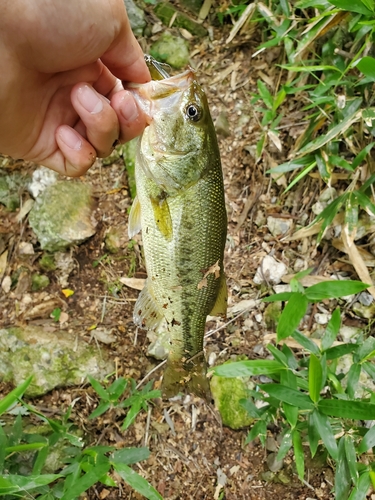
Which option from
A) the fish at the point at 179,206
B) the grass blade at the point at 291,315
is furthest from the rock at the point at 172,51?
the grass blade at the point at 291,315

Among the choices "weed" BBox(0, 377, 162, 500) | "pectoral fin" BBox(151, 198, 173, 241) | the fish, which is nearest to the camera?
"weed" BBox(0, 377, 162, 500)

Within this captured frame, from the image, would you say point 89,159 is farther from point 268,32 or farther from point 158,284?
point 268,32

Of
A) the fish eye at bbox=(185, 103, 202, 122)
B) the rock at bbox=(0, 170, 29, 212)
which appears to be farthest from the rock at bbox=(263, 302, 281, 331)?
the rock at bbox=(0, 170, 29, 212)

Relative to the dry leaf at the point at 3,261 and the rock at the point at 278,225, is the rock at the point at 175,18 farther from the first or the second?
the dry leaf at the point at 3,261

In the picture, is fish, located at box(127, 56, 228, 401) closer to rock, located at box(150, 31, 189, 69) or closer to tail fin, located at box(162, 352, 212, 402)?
tail fin, located at box(162, 352, 212, 402)

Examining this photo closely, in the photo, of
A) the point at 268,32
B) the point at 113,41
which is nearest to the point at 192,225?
the point at 113,41

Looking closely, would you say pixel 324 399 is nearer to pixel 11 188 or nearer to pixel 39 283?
pixel 39 283

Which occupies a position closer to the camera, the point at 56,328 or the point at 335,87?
the point at 335,87
